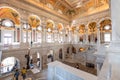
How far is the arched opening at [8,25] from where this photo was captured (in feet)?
52.0

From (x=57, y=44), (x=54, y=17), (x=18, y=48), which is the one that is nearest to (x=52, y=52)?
(x=57, y=44)

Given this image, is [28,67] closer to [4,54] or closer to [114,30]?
[4,54]

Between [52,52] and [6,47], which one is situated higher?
[6,47]

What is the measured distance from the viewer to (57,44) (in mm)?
21500

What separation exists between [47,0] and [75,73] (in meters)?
18.0

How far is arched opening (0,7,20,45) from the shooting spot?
52.0 feet

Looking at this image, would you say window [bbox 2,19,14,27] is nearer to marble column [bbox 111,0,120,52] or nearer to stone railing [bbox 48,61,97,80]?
stone railing [bbox 48,61,97,80]

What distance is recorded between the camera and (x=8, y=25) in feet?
55.4

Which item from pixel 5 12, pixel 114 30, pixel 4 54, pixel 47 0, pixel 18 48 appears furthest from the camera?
pixel 47 0

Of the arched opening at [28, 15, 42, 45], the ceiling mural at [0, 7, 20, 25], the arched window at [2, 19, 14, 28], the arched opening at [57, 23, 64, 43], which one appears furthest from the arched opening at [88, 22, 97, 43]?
the arched window at [2, 19, 14, 28]

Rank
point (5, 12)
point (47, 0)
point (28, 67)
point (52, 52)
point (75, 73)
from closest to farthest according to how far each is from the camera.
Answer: point (75, 73) → point (28, 67) → point (5, 12) → point (47, 0) → point (52, 52)

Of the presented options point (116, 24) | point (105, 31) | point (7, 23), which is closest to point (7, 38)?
point (7, 23)

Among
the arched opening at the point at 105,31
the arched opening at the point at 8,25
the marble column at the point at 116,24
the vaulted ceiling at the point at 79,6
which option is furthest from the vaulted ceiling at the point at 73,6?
the marble column at the point at 116,24

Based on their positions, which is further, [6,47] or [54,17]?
[54,17]
